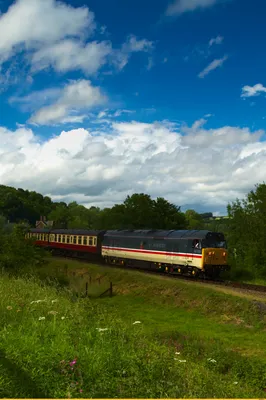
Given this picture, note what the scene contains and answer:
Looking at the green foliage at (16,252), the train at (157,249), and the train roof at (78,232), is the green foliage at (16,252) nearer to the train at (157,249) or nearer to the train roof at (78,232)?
the train at (157,249)

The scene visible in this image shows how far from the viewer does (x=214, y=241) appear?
1180 inches

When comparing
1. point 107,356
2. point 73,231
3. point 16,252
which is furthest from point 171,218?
point 107,356

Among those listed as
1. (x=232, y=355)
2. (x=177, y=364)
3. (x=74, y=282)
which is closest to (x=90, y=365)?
(x=177, y=364)

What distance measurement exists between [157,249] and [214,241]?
597 centimetres

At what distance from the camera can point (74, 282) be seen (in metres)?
30.3

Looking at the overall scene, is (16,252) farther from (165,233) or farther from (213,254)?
(213,254)

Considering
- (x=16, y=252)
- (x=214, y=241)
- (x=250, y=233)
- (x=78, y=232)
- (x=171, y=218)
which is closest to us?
(x=16, y=252)

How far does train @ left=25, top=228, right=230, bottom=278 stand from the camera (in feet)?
97.2

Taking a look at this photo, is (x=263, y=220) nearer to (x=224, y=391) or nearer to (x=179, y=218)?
(x=224, y=391)

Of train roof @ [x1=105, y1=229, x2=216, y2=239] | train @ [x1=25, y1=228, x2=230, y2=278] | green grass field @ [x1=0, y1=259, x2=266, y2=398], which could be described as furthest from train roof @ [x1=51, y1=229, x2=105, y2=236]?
green grass field @ [x1=0, y1=259, x2=266, y2=398]

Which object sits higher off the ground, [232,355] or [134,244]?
[134,244]

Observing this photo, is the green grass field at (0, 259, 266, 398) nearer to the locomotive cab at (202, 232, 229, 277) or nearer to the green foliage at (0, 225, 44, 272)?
the locomotive cab at (202, 232, 229, 277)

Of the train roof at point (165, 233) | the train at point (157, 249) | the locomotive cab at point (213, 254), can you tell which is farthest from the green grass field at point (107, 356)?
the train roof at point (165, 233)

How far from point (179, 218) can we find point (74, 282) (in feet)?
155
